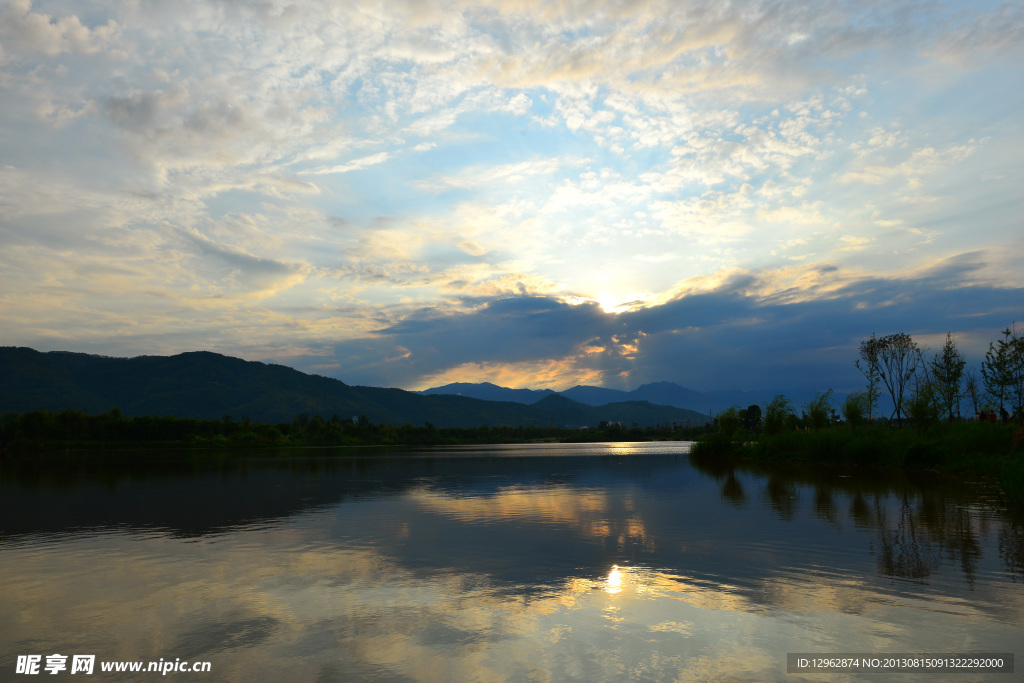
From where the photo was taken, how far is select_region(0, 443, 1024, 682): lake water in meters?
8.27

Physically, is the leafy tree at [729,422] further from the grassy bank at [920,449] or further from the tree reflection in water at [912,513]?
the tree reflection in water at [912,513]

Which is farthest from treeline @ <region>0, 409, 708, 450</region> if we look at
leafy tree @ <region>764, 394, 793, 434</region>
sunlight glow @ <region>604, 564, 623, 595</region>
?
sunlight glow @ <region>604, 564, 623, 595</region>

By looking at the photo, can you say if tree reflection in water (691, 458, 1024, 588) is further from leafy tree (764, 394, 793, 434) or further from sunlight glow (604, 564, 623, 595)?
leafy tree (764, 394, 793, 434)

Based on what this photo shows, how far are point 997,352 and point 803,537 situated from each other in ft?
140

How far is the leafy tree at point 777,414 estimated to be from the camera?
71.2 meters

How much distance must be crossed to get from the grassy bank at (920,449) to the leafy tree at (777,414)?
19.3 feet

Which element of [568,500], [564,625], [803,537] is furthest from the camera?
[568,500]

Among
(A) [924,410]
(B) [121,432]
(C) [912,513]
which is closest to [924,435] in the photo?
(A) [924,410]

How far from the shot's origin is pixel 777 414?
235ft

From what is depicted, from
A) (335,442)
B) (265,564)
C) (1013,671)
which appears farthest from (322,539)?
(335,442)

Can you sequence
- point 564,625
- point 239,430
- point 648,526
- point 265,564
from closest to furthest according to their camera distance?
1. point 564,625
2. point 265,564
3. point 648,526
4. point 239,430

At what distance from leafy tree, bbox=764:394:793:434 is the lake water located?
159 feet

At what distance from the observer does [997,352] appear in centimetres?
4591

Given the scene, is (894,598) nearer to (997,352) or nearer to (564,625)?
(564,625)
